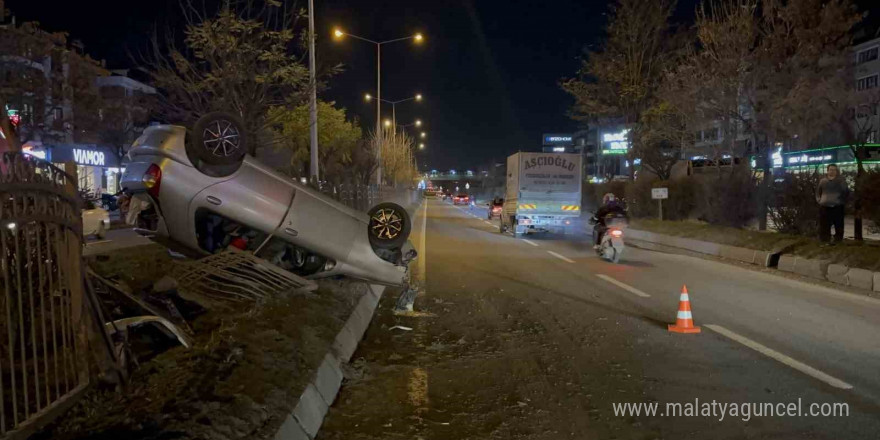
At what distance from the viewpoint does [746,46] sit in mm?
20688

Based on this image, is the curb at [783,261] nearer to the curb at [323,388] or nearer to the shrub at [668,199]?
the shrub at [668,199]

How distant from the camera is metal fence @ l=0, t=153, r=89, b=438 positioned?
12.4 ft

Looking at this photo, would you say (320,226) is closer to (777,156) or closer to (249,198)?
(249,198)

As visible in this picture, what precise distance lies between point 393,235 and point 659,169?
2585 cm

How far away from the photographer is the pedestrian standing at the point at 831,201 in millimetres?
14078

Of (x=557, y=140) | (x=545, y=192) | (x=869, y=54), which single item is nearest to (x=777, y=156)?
(x=545, y=192)

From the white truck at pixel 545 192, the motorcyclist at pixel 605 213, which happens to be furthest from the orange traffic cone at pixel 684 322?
the white truck at pixel 545 192

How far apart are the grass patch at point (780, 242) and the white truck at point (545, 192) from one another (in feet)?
9.67

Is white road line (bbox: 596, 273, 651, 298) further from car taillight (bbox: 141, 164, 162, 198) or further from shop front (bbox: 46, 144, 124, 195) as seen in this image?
shop front (bbox: 46, 144, 124, 195)

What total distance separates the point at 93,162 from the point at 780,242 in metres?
41.6

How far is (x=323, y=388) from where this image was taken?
549 centimetres

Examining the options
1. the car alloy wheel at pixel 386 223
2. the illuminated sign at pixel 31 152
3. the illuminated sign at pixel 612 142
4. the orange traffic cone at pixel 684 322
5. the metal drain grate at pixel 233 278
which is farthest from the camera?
the illuminated sign at pixel 612 142

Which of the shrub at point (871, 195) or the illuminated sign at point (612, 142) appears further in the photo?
the illuminated sign at point (612, 142)

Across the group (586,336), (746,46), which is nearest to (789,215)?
(746,46)
